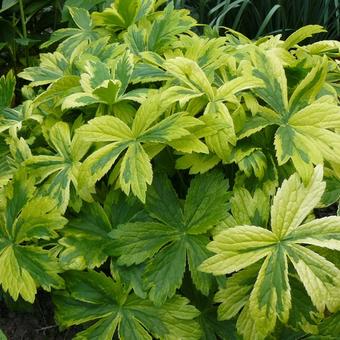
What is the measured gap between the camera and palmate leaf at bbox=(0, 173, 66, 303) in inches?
49.2

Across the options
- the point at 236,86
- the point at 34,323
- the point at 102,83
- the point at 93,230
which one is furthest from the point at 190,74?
the point at 34,323

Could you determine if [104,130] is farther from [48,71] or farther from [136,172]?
[48,71]

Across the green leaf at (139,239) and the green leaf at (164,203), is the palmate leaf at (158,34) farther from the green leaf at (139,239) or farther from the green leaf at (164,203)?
the green leaf at (139,239)

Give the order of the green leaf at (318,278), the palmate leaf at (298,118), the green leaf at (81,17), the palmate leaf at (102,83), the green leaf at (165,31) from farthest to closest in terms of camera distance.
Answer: the green leaf at (81,17) < the green leaf at (165,31) < the palmate leaf at (102,83) < the palmate leaf at (298,118) < the green leaf at (318,278)

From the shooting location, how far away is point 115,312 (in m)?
1.27

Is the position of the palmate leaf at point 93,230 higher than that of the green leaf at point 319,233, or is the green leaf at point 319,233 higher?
the green leaf at point 319,233

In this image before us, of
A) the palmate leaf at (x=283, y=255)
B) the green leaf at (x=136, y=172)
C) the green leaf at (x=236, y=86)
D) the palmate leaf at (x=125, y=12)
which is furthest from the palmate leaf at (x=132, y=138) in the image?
the palmate leaf at (x=125, y=12)

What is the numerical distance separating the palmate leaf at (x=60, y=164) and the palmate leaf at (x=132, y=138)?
0.25 feet

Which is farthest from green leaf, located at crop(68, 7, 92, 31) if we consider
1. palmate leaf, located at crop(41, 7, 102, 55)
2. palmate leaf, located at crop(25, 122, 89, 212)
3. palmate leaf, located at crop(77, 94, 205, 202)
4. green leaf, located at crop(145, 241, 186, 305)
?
green leaf, located at crop(145, 241, 186, 305)

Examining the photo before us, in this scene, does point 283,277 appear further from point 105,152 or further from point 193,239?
point 105,152

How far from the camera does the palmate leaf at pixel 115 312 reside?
4.08 feet

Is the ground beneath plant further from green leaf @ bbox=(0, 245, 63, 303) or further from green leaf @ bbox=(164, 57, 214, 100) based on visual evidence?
green leaf @ bbox=(164, 57, 214, 100)

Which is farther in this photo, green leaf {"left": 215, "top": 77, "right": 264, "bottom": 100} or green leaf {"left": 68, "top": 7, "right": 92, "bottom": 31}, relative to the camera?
green leaf {"left": 68, "top": 7, "right": 92, "bottom": 31}

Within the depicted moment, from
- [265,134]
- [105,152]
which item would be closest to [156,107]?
[105,152]
